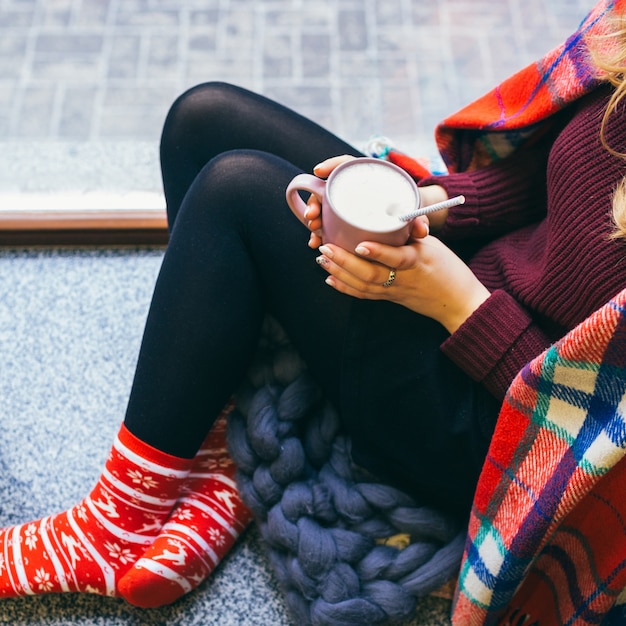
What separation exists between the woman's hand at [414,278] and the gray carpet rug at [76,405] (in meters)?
0.45

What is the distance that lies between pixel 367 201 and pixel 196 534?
49 cm

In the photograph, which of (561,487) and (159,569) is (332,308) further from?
(159,569)

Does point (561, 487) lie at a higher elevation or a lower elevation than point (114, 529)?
higher

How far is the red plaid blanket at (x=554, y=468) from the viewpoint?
0.61 m

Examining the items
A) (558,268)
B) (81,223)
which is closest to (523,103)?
(558,268)

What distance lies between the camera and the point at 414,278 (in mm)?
698

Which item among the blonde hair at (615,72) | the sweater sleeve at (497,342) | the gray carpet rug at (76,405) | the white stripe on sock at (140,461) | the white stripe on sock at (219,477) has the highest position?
the blonde hair at (615,72)

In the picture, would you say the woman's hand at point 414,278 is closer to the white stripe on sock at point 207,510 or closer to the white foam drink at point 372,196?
the white foam drink at point 372,196

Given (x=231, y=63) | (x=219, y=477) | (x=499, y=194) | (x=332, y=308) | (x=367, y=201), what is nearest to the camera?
(x=367, y=201)

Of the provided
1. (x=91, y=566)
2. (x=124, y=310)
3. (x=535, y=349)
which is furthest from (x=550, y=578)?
(x=124, y=310)

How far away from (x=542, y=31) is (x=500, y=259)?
0.99 meters

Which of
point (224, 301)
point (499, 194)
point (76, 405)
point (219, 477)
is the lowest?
point (76, 405)

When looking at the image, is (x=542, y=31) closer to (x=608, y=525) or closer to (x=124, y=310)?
(x=124, y=310)

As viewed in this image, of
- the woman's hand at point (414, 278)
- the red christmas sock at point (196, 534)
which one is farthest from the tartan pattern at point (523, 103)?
the red christmas sock at point (196, 534)
